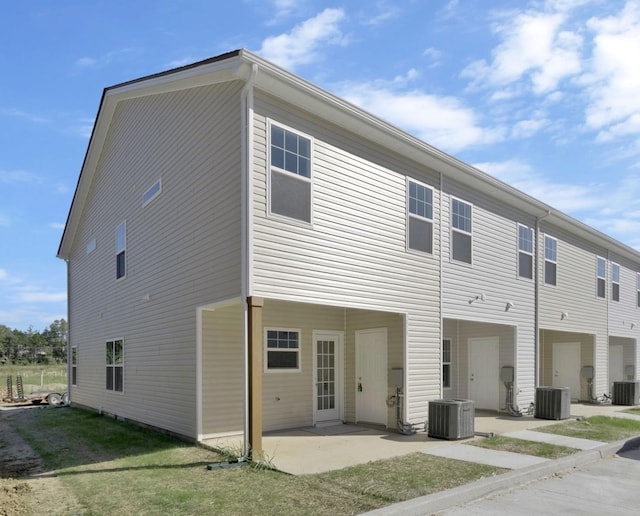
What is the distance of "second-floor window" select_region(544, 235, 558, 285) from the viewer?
16.1 m

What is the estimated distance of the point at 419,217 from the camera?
11672mm

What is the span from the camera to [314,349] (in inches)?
476

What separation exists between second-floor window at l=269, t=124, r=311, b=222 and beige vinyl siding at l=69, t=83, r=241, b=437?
0.58m

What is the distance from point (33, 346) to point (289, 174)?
203 feet

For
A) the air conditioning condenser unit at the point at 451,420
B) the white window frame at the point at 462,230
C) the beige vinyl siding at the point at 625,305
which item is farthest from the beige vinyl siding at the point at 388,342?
the beige vinyl siding at the point at 625,305

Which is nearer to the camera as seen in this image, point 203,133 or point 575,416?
point 203,133

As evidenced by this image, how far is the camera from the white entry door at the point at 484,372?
14.9 m

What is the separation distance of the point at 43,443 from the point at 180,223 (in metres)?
4.97

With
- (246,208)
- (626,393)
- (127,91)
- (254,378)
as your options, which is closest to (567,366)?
(626,393)

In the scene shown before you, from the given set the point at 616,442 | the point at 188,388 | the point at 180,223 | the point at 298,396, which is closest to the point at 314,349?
the point at 298,396

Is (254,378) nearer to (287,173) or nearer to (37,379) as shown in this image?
(287,173)

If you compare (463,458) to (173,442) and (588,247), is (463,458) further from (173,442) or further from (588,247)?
(588,247)

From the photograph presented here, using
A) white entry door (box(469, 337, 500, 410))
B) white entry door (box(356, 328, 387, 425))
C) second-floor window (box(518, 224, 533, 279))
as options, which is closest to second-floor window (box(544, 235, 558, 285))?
second-floor window (box(518, 224, 533, 279))

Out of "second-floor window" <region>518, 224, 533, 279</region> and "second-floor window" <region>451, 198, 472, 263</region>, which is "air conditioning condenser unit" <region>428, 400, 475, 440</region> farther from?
"second-floor window" <region>518, 224, 533, 279</region>
